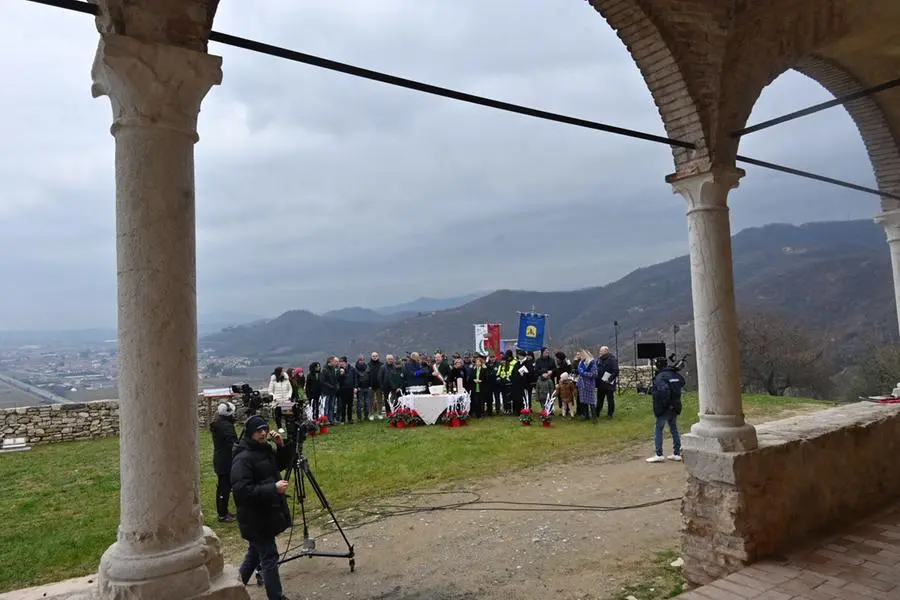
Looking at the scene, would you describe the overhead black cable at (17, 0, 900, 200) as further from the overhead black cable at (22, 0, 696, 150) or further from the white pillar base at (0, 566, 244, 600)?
the white pillar base at (0, 566, 244, 600)

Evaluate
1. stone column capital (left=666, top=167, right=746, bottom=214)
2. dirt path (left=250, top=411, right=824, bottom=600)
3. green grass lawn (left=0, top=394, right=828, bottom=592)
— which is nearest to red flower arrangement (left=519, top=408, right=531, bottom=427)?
green grass lawn (left=0, top=394, right=828, bottom=592)

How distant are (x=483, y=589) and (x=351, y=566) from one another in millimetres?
1164

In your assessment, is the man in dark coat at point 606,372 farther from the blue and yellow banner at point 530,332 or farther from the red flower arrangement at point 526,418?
the blue and yellow banner at point 530,332

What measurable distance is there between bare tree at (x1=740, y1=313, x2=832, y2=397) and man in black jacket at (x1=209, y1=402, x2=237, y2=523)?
22734mm

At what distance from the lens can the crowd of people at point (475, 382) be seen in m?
12.2

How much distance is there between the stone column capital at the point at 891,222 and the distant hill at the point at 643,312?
96.9ft

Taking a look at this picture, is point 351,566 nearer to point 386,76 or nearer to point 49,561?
point 49,561

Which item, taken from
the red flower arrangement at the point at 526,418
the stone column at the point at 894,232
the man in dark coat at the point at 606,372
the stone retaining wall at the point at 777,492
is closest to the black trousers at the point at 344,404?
the red flower arrangement at the point at 526,418

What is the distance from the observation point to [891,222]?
6.82m

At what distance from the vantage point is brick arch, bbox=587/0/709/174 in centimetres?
435

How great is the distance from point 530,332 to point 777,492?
1141 centimetres

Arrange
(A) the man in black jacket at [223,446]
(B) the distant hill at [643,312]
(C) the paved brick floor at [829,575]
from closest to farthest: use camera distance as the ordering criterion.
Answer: (C) the paved brick floor at [829,575]
(A) the man in black jacket at [223,446]
(B) the distant hill at [643,312]

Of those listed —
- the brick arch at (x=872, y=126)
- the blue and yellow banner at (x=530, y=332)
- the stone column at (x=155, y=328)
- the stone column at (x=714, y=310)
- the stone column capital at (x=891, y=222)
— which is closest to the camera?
the stone column at (x=155, y=328)

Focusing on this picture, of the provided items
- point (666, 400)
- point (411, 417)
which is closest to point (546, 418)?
point (411, 417)
